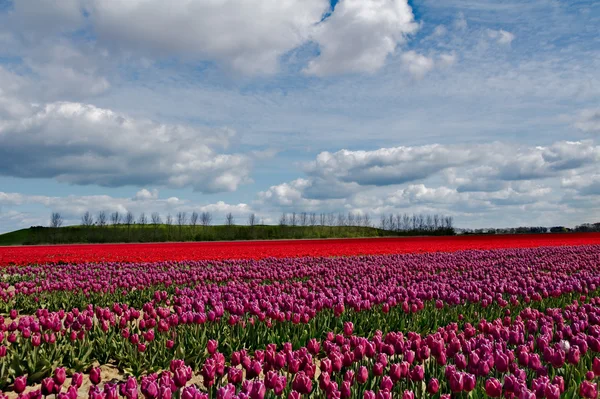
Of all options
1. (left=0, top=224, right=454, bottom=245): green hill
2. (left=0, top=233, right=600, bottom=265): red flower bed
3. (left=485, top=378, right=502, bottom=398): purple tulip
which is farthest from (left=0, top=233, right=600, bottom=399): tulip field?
(left=0, top=224, right=454, bottom=245): green hill

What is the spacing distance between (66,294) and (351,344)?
30.4 ft

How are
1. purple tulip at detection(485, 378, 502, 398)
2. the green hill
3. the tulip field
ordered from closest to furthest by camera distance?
1. purple tulip at detection(485, 378, 502, 398)
2. the tulip field
3. the green hill

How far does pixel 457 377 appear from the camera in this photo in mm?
4551

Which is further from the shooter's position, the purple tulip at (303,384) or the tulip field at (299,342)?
the tulip field at (299,342)

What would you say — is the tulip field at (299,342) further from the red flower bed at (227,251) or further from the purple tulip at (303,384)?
the red flower bed at (227,251)

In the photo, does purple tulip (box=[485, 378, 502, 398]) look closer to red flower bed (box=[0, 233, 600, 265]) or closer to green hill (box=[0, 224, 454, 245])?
red flower bed (box=[0, 233, 600, 265])

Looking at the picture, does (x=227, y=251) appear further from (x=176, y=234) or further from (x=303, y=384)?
(x=176, y=234)

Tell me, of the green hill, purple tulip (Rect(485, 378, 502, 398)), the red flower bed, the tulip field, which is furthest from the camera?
the green hill

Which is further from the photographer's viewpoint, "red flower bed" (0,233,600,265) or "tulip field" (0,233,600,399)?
"red flower bed" (0,233,600,265)

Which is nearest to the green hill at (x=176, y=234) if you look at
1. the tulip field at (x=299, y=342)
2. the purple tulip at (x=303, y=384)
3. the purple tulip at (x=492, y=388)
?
the tulip field at (x=299, y=342)

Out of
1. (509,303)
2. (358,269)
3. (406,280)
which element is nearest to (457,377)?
(509,303)

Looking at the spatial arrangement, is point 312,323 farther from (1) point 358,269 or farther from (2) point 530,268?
(2) point 530,268

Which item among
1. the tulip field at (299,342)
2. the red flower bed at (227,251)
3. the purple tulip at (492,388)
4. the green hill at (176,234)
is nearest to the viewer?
the purple tulip at (492,388)

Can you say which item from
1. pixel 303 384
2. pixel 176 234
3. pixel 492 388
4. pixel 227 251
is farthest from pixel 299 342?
pixel 176 234
